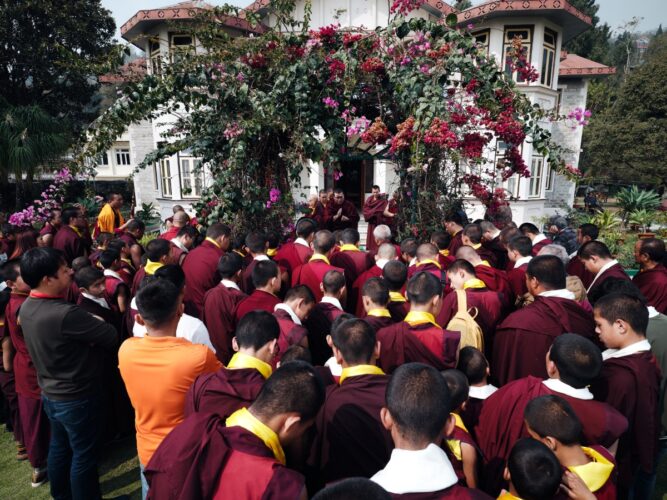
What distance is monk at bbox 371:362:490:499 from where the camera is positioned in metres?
1.46

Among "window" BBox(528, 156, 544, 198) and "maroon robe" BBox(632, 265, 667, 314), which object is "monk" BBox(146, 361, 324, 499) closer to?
"maroon robe" BBox(632, 265, 667, 314)

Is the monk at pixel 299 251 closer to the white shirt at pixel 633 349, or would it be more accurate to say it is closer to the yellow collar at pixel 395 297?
the yellow collar at pixel 395 297

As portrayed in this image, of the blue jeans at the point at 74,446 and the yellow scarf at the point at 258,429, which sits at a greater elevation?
the yellow scarf at the point at 258,429

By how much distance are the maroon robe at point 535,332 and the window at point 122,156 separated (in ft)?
129

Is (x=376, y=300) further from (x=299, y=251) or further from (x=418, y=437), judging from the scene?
(x=299, y=251)

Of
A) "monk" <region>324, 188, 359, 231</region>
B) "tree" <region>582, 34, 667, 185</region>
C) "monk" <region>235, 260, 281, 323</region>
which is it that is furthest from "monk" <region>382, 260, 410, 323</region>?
"tree" <region>582, 34, 667, 185</region>

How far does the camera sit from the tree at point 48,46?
16.7 m

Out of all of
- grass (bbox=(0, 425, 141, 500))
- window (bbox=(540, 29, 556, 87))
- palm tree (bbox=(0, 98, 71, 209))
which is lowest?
grass (bbox=(0, 425, 141, 500))

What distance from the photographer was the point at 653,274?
426cm

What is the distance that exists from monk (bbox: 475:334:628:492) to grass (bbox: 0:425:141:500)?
114 inches

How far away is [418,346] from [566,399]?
910 millimetres

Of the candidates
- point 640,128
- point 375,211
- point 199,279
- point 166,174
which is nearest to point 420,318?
→ point 199,279

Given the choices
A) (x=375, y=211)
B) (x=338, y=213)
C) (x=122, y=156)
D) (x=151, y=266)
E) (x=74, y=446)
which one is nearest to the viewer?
(x=74, y=446)

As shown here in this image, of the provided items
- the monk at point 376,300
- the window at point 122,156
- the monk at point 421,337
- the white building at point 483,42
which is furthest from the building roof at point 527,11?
the window at point 122,156
